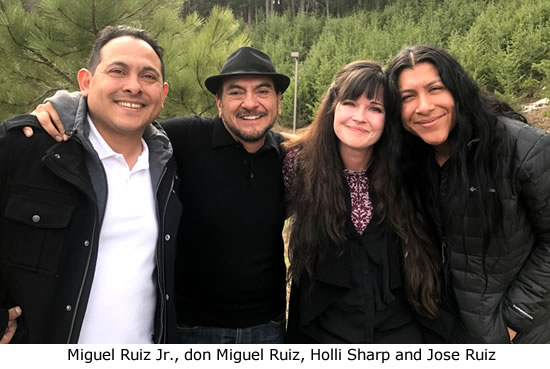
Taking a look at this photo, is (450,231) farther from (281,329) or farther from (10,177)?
(10,177)

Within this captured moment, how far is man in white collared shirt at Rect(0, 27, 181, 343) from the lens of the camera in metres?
1.56

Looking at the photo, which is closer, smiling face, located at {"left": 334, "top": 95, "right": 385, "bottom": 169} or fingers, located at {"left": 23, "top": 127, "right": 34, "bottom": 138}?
fingers, located at {"left": 23, "top": 127, "right": 34, "bottom": 138}

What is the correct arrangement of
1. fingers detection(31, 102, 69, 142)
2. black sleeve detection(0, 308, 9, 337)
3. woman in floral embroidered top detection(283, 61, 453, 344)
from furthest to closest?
1. woman in floral embroidered top detection(283, 61, 453, 344)
2. fingers detection(31, 102, 69, 142)
3. black sleeve detection(0, 308, 9, 337)

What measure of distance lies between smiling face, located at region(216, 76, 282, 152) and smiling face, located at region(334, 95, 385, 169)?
0.41m

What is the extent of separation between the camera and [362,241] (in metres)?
2.01

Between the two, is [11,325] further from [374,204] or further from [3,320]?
[374,204]

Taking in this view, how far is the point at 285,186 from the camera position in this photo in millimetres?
2311

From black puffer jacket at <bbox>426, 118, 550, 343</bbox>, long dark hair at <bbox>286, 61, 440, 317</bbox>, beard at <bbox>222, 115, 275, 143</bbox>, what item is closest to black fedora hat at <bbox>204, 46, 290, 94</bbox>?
beard at <bbox>222, 115, 275, 143</bbox>

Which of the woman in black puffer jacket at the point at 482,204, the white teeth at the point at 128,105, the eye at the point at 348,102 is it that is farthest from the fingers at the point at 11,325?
the woman in black puffer jacket at the point at 482,204

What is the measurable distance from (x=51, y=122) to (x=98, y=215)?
47 centimetres

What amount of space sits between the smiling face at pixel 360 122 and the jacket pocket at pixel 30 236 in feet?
4.72

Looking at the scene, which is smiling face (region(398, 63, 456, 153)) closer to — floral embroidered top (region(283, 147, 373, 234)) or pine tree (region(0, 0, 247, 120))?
floral embroidered top (region(283, 147, 373, 234))

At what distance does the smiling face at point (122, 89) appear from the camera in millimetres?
1759
